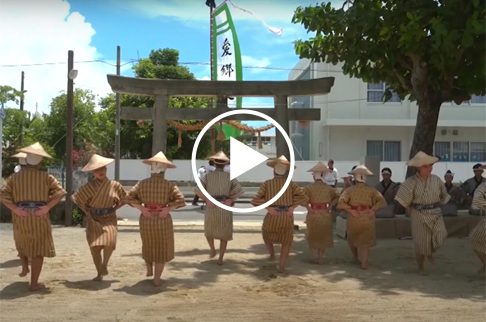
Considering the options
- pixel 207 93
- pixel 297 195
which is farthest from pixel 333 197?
pixel 207 93

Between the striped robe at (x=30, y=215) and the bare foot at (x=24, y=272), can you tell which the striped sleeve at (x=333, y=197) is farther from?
the bare foot at (x=24, y=272)

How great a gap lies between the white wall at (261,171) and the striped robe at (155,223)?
18.5 m

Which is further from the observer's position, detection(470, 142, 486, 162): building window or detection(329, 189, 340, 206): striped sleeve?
detection(470, 142, 486, 162): building window

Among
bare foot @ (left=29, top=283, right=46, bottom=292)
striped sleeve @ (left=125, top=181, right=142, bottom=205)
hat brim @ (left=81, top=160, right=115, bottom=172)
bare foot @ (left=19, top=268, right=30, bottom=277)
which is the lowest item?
bare foot @ (left=29, top=283, right=46, bottom=292)

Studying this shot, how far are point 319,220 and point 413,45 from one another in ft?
11.5

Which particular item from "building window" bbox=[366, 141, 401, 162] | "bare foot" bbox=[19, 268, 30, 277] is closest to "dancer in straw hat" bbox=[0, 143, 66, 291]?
"bare foot" bbox=[19, 268, 30, 277]

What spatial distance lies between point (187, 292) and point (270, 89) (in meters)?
6.86

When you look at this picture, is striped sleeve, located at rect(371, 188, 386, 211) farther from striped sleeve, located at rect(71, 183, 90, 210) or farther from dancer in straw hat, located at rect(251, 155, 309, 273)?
striped sleeve, located at rect(71, 183, 90, 210)

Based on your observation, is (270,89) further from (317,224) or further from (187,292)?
(187,292)

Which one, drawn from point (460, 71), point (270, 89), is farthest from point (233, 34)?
point (460, 71)

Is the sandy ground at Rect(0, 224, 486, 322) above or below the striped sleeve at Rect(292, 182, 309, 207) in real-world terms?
below

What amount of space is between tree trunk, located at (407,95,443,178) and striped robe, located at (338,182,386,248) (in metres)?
3.62

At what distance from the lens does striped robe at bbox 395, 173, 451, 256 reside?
7.62 meters
